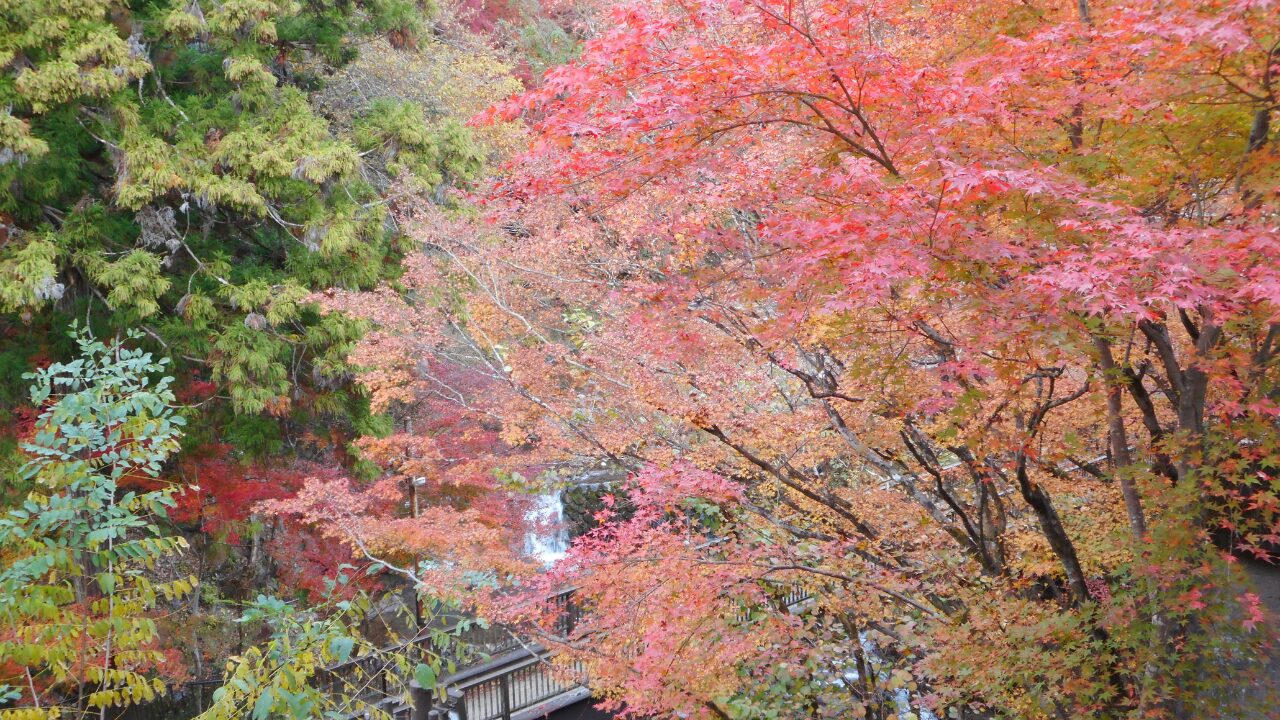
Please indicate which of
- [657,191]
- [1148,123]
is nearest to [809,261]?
[1148,123]

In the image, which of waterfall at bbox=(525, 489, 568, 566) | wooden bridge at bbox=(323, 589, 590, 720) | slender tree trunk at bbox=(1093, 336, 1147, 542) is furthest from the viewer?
waterfall at bbox=(525, 489, 568, 566)

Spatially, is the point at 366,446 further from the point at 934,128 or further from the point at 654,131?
the point at 934,128

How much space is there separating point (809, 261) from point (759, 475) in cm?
500

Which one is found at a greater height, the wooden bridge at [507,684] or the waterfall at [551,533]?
the waterfall at [551,533]

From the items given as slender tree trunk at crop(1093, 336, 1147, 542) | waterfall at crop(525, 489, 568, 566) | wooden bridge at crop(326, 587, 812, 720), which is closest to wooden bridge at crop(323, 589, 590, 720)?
wooden bridge at crop(326, 587, 812, 720)

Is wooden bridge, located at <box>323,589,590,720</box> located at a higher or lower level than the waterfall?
lower

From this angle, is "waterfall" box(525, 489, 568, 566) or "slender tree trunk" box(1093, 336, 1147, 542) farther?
"waterfall" box(525, 489, 568, 566)

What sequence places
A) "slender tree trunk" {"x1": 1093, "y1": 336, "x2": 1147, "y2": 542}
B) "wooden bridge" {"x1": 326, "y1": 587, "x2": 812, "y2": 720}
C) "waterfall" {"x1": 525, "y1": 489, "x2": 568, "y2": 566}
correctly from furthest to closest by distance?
"waterfall" {"x1": 525, "y1": 489, "x2": 568, "y2": 566} < "wooden bridge" {"x1": 326, "y1": 587, "x2": 812, "y2": 720} < "slender tree trunk" {"x1": 1093, "y1": 336, "x2": 1147, "y2": 542}

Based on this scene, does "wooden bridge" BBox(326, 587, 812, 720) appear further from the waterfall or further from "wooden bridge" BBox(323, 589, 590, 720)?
the waterfall

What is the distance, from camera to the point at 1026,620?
5016 mm

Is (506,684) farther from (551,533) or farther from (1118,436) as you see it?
(551,533)

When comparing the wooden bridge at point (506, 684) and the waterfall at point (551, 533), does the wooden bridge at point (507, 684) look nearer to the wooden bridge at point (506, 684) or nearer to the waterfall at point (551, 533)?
the wooden bridge at point (506, 684)

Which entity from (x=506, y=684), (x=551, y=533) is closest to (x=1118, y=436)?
(x=506, y=684)

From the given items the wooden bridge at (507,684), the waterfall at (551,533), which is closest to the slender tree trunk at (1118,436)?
the wooden bridge at (507,684)
